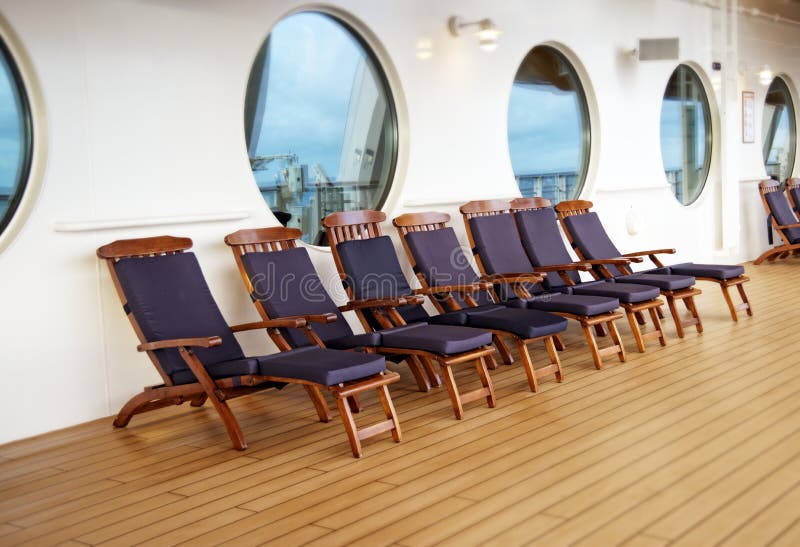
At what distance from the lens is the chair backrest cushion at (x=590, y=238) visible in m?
6.24

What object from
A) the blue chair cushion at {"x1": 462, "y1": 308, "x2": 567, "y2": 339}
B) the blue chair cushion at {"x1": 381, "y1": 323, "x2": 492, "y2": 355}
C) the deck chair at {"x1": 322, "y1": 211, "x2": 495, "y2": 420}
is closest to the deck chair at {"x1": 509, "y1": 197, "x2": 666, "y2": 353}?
the blue chair cushion at {"x1": 462, "y1": 308, "x2": 567, "y2": 339}

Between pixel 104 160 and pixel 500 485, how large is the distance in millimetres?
2691

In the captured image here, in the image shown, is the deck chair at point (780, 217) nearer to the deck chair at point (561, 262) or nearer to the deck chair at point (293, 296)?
the deck chair at point (561, 262)

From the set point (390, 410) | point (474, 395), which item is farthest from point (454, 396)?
point (390, 410)

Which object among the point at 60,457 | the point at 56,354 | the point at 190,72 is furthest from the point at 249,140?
the point at 60,457

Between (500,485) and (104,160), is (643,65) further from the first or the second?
(500,485)

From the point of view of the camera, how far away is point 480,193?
21.1 feet

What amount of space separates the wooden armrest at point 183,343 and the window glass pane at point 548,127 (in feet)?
13.7

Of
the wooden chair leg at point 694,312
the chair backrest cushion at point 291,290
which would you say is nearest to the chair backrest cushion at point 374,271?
the chair backrest cushion at point 291,290

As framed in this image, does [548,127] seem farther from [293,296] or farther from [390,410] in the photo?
[390,410]

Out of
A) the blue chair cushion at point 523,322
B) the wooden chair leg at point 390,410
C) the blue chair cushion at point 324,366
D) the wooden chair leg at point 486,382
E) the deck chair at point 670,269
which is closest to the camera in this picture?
the blue chair cushion at point 324,366

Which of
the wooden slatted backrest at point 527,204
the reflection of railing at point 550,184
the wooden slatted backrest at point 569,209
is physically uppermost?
the reflection of railing at point 550,184

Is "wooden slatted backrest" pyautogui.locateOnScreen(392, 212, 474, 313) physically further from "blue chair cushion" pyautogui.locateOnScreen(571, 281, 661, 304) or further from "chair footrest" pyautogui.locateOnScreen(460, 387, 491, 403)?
"chair footrest" pyautogui.locateOnScreen(460, 387, 491, 403)

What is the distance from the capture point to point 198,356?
398 cm
